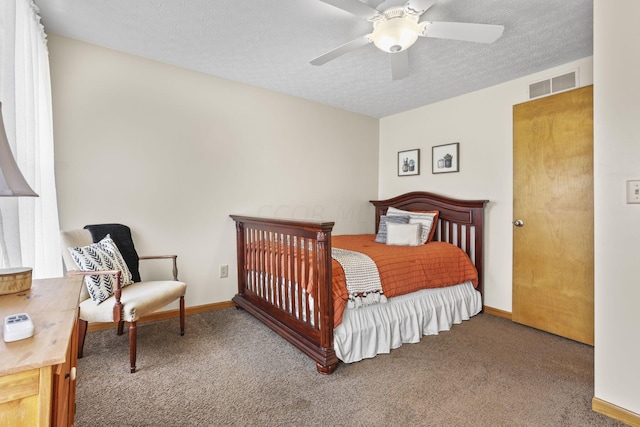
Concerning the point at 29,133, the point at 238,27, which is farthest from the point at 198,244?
the point at 238,27

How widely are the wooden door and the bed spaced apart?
396 millimetres

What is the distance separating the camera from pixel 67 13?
2.05 metres

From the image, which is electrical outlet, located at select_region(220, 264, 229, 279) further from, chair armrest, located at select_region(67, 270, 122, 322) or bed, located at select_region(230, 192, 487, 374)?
chair armrest, located at select_region(67, 270, 122, 322)

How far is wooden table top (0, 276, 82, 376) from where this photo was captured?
2.22 feet

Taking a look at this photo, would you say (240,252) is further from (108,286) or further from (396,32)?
(396,32)

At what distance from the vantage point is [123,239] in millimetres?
2480

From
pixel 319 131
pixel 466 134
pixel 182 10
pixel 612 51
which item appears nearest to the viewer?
pixel 612 51

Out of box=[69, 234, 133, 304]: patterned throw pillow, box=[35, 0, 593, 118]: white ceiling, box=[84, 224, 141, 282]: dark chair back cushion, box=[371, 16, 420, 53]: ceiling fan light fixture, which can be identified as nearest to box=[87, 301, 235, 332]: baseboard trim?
box=[84, 224, 141, 282]: dark chair back cushion

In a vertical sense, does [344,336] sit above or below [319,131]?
→ below

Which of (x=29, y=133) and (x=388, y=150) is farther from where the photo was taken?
(x=388, y=150)

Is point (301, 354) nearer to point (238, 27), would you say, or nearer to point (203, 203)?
point (203, 203)

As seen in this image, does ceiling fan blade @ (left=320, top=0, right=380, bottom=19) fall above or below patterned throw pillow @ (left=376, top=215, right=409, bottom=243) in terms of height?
above

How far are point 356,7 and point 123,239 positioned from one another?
7.65 feet

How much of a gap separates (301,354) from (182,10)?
7.89 ft
